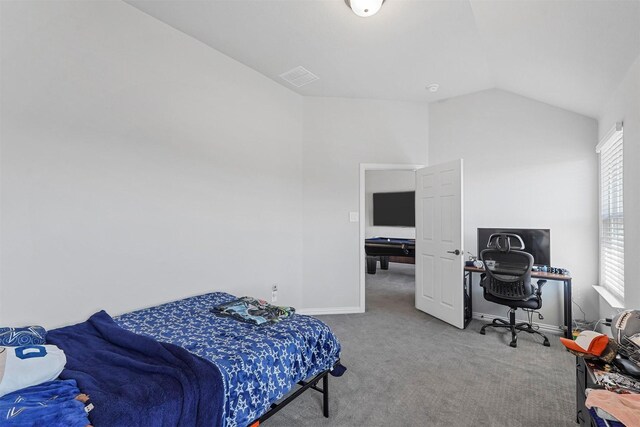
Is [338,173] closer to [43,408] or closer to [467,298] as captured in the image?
[467,298]

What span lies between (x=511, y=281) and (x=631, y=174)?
1.36 metres

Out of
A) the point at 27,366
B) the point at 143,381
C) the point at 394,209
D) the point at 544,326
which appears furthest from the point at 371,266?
the point at 27,366

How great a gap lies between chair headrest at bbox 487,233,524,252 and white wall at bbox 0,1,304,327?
253cm

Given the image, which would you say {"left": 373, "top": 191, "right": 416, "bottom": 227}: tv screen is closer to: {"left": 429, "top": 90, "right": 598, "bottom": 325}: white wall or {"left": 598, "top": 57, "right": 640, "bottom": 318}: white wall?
{"left": 429, "top": 90, "right": 598, "bottom": 325}: white wall

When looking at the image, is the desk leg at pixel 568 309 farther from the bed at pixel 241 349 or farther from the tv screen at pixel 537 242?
the bed at pixel 241 349

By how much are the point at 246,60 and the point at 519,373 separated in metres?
3.88

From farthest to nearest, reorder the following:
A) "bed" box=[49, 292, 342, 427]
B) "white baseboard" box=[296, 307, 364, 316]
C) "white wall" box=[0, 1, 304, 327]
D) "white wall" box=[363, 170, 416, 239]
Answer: "white wall" box=[363, 170, 416, 239] → "white baseboard" box=[296, 307, 364, 316] → "white wall" box=[0, 1, 304, 327] → "bed" box=[49, 292, 342, 427]

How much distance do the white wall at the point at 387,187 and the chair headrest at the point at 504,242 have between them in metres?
3.26

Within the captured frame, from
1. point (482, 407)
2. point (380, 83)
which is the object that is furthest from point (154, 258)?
point (380, 83)

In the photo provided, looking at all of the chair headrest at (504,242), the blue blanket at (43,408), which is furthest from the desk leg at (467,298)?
the blue blanket at (43,408)

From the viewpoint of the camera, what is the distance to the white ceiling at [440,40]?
2.10 m

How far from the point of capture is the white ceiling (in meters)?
2.10

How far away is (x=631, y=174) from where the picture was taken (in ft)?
7.31

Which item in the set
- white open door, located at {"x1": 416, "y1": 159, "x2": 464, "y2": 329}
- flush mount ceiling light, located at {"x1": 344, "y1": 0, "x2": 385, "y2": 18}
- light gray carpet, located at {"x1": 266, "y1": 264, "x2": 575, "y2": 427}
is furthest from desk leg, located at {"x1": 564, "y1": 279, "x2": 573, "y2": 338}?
flush mount ceiling light, located at {"x1": 344, "y1": 0, "x2": 385, "y2": 18}
